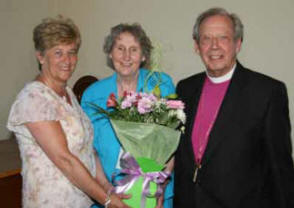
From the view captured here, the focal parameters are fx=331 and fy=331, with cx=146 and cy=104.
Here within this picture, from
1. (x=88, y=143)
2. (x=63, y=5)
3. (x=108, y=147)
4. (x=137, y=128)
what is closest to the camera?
(x=137, y=128)

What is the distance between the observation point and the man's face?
174 centimetres

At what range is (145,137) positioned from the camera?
4.74 feet

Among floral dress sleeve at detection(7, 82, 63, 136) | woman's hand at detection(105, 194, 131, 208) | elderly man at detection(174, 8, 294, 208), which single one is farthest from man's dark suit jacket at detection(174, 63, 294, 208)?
floral dress sleeve at detection(7, 82, 63, 136)

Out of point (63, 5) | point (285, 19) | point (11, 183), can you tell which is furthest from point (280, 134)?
point (63, 5)

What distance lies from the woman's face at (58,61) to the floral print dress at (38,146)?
3.3 inches

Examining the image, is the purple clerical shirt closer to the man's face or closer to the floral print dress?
the man's face

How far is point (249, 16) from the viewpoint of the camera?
2771 mm

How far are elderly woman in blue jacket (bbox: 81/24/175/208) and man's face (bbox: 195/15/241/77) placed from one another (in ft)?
0.94

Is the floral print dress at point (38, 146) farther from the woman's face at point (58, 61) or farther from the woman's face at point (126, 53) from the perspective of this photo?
the woman's face at point (126, 53)

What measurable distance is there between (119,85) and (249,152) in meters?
0.82

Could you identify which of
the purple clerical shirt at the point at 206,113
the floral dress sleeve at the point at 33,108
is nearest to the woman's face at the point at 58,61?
the floral dress sleeve at the point at 33,108

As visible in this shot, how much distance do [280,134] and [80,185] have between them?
0.98 meters

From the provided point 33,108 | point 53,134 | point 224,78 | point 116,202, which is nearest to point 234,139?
point 224,78

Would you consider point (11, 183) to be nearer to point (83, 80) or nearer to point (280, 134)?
point (83, 80)
